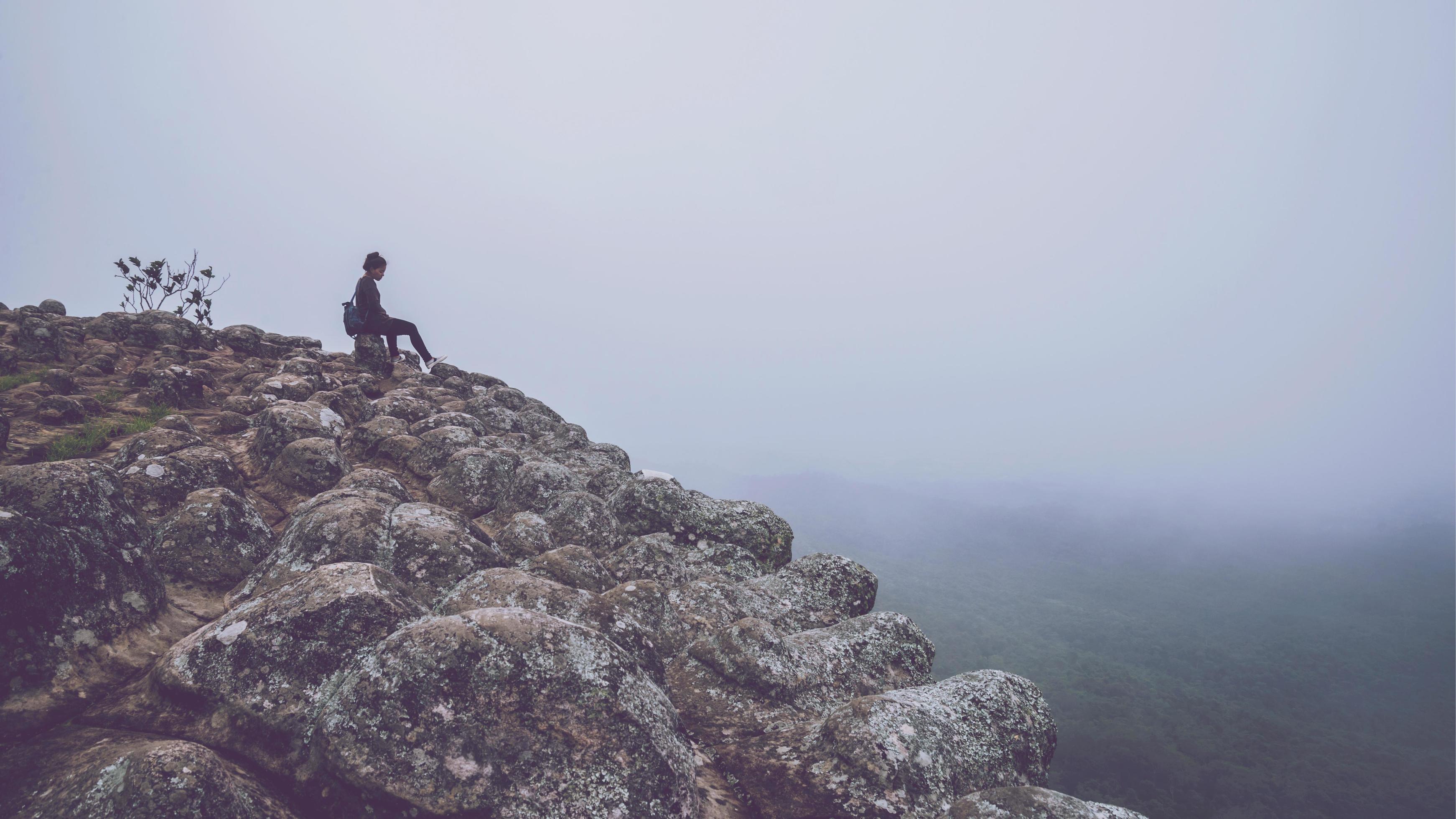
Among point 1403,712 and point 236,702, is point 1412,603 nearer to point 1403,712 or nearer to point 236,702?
point 1403,712

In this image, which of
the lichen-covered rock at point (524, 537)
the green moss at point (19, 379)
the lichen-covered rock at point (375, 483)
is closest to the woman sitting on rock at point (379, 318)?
the green moss at point (19, 379)

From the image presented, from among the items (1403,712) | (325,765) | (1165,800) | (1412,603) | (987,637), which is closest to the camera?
(325,765)

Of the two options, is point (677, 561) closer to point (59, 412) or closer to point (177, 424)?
point (177, 424)

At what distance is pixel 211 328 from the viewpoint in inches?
622

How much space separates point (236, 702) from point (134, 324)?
17.6 m

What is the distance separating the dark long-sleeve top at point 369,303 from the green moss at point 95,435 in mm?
5366

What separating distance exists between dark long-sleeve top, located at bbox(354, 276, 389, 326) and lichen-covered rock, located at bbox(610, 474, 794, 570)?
388 inches

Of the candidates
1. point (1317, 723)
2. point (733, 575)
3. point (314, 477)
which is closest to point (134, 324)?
point (314, 477)

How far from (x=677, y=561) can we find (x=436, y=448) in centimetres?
533

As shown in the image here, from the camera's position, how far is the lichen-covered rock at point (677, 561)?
25.6ft

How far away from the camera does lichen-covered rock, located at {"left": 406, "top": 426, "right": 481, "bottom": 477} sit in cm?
945

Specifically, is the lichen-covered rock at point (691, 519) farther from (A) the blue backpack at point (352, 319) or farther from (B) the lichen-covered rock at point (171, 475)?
(A) the blue backpack at point (352, 319)

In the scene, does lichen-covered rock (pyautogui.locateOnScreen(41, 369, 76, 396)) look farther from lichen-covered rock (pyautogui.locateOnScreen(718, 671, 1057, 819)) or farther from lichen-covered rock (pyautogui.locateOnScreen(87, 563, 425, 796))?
lichen-covered rock (pyautogui.locateOnScreen(718, 671, 1057, 819))

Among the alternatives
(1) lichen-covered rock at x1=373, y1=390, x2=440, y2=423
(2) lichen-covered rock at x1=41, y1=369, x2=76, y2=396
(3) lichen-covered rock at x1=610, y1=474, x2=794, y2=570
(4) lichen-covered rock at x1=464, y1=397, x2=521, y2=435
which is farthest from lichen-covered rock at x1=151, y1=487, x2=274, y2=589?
(4) lichen-covered rock at x1=464, y1=397, x2=521, y2=435
